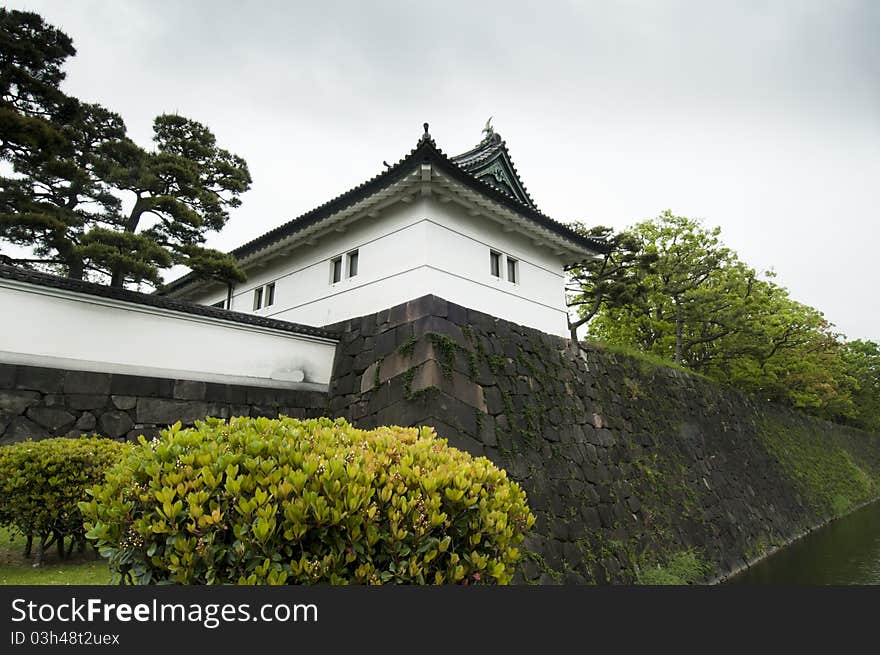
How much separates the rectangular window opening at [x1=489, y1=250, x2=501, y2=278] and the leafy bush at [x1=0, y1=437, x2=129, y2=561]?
7.37 metres

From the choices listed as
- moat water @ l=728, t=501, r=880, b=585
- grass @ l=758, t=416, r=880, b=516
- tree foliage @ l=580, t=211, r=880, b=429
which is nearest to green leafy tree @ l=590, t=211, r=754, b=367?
tree foliage @ l=580, t=211, r=880, b=429

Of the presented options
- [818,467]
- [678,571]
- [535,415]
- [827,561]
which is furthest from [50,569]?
[818,467]

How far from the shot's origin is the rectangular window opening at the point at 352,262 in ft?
33.9

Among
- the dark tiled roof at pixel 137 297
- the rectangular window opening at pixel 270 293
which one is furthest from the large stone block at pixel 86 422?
the rectangular window opening at pixel 270 293

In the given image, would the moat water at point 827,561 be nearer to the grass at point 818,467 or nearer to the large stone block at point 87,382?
the grass at point 818,467

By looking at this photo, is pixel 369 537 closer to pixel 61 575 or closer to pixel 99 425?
pixel 61 575

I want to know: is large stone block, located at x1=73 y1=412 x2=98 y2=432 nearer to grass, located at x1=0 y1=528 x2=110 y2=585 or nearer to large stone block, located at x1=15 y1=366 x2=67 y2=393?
large stone block, located at x1=15 y1=366 x2=67 y2=393

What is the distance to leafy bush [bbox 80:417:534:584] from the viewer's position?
236 centimetres

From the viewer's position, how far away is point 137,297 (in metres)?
7.20

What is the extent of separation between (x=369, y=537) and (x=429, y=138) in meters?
7.02

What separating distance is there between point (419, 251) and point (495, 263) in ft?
6.92

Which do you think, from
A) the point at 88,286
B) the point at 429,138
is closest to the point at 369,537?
the point at 88,286

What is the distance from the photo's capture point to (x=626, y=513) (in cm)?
891

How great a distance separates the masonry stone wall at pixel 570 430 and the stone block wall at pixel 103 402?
201cm
